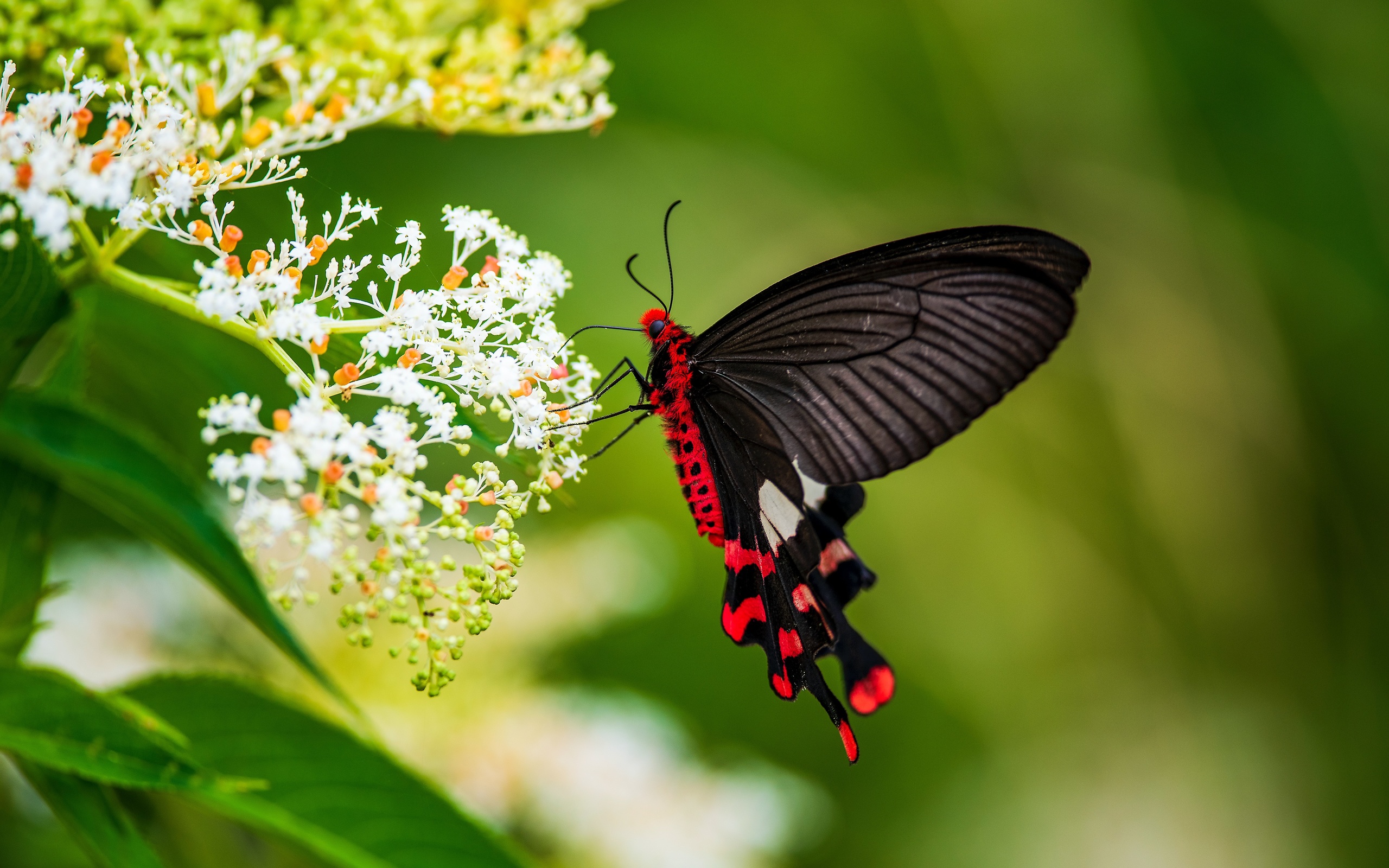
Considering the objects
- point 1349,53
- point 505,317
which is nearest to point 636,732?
point 505,317

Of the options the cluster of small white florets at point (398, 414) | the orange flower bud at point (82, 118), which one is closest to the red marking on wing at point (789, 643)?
the cluster of small white florets at point (398, 414)

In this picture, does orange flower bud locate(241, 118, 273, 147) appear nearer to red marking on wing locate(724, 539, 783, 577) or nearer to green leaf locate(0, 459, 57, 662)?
green leaf locate(0, 459, 57, 662)

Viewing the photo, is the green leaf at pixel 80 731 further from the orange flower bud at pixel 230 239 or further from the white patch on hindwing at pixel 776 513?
the white patch on hindwing at pixel 776 513

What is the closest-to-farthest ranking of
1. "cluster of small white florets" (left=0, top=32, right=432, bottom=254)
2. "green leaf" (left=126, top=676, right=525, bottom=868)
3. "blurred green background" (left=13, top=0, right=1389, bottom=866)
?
"cluster of small white florets" (left=0, top=32, right=432, bottom=254), "green leaf" (left=126, top=676, right=525, bottom=868), "blurred green background" (left=13, top=0, right=1389, bottom=866)

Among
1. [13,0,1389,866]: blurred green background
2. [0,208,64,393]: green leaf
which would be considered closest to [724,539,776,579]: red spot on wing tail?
[0,208,64,393]: green leaf

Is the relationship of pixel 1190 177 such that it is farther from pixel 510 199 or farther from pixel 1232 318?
pixel 510 199

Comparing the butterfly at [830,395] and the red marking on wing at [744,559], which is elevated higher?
the butterfly at [830,395]
